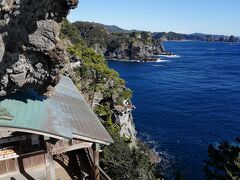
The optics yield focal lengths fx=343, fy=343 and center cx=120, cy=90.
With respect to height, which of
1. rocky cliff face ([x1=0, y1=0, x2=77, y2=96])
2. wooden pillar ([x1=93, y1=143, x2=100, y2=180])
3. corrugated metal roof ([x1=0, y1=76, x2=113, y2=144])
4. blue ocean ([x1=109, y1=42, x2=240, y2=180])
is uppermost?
rocky cliff face ([x1=0, y1=0, x2=77, y2=96])

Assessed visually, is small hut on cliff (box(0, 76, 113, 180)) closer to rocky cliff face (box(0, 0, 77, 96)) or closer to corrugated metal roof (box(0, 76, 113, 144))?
corrugated metal roof (box(0, 76, 113, 144))

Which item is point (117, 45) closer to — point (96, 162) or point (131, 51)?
point (131, 51)

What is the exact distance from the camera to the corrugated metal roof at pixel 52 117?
12.7 meters

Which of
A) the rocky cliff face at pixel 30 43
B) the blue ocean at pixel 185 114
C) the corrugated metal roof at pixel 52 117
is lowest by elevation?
the blue ocean at pixel 185 114

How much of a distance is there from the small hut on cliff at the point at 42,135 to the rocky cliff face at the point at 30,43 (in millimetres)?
1132

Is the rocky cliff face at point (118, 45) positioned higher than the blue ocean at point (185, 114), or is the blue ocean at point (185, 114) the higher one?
the rocky cliff face at point (118, 45)

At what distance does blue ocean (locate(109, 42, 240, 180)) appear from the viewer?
46031 mm

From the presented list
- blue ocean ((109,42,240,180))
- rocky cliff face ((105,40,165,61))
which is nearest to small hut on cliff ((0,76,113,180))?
blue ocean ((109,42,240,180))

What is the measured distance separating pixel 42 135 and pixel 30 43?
13.5ft

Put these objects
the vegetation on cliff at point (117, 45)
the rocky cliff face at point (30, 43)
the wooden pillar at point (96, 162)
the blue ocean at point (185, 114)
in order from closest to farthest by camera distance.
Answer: the rocky cliff face at point (30, 43), the wooden pillar at point (96, 162), the blue ocean at point (185, 114), the vegetation on cliff at point (117, 45)

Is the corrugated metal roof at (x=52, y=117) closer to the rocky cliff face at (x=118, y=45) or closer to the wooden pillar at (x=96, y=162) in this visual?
the wooden pillar at (x=96, y=162)

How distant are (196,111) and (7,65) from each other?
54.7m

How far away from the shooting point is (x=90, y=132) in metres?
14.4

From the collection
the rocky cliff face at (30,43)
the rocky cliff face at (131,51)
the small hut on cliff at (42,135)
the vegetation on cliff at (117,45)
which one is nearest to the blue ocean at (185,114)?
the small hut on cliff at (42,135)
